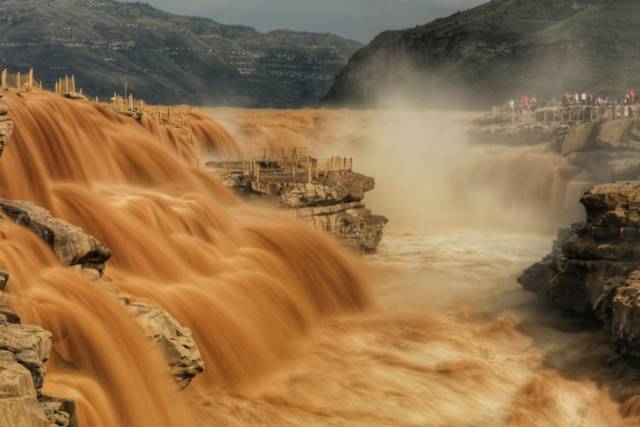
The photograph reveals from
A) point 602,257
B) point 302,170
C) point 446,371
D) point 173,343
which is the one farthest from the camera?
point 302,170

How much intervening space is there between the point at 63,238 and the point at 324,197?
53.4 feet

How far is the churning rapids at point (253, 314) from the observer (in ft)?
42.1

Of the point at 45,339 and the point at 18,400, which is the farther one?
the point at 45,339

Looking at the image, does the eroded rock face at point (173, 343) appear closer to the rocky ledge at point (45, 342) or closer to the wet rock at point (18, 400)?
the rocky ledge at point (45, 342)

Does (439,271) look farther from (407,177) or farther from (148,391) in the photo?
(407,177)

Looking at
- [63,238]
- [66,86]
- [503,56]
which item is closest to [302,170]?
[66,86]

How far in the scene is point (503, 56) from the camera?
109 m

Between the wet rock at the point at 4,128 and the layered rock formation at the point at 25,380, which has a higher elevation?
the wet rock at the point at 4,128

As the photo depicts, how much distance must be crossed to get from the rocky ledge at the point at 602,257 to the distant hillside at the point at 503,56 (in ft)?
209

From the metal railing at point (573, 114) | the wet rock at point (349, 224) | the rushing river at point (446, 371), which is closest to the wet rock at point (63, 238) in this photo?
the rushing river at point (446, 371)

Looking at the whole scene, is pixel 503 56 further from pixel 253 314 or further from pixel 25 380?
pixel 25 380

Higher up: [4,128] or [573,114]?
[573,114]

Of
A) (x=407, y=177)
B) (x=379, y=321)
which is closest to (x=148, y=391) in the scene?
(x=379, y=321)

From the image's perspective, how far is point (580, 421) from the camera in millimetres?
15195
